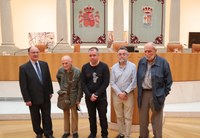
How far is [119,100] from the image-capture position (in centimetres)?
423

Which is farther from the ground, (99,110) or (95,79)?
(95,79)

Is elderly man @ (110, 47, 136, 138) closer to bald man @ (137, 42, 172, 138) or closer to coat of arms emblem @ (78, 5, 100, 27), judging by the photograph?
bald man @ (137, 42, 172, 138)

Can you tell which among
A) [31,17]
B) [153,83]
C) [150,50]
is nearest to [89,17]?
[31,17]

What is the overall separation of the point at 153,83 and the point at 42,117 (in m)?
1.95

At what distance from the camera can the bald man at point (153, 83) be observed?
376cm

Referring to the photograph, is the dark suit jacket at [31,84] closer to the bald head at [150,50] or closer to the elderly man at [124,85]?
the elderly man at [124,85]

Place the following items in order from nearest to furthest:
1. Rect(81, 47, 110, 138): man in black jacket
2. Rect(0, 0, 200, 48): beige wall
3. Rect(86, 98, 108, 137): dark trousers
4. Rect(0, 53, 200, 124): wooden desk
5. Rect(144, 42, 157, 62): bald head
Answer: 1. Rect(144, 42, 157, 62): bald head
2. Rect(81, 47, 110, 138): man in black jacket
3. Rect(86, 98, 108, 137): dark trousers
4. Rect(0, 53, 200, 124): wooden desk
5. Rect(0, 0, 200, 48): beige wall

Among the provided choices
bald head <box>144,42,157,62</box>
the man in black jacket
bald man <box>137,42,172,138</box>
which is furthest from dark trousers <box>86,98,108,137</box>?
bald head <box>144,42,157,62</box>

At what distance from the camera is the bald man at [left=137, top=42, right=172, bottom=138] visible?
3.76m

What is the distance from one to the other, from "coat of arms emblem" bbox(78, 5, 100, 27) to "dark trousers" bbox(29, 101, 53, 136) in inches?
286

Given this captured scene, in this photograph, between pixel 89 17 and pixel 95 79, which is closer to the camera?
pixel 95 79

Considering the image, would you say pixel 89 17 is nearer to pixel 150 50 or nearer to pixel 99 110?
pixel 99 110

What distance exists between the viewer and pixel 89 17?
11133 millimetres

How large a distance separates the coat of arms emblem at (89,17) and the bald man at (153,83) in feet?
24.8
